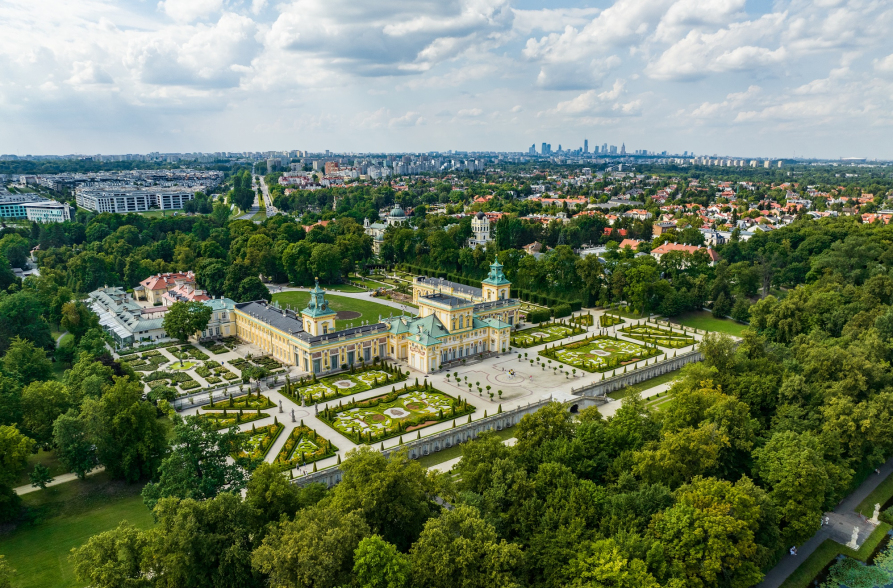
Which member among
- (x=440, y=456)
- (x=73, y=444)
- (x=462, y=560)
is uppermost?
(x=462, y=560)

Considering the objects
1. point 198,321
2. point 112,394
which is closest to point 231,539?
point 112,394

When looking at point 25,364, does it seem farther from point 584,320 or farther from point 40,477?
point 584,320

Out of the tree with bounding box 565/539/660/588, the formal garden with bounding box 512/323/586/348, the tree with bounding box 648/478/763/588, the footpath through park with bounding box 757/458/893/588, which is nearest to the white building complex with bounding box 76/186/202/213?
the formal garden with bounding box 512/323/586/348

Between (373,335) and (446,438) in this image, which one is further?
(373,335)

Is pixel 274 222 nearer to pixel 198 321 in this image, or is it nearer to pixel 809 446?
pixel 198 321

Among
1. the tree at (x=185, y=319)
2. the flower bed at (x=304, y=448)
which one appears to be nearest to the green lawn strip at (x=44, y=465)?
the flower bed at (x=304, y=448)

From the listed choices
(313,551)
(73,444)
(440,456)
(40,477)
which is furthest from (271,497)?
(40,477)
